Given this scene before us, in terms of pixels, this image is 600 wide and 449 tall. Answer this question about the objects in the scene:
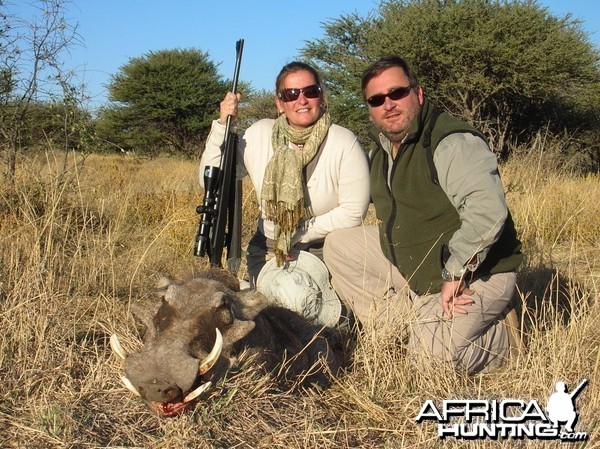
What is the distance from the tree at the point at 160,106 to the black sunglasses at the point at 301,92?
65.4ft

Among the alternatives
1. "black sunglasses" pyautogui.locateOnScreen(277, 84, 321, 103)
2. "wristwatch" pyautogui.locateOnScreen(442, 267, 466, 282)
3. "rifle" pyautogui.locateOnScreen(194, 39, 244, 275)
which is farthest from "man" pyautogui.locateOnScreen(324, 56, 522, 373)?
"rifle" pyautogui.locateOnScreen(194, 39, 244, 275)

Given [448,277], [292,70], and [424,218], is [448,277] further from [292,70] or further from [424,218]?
[292,70]

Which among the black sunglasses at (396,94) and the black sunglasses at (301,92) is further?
the black sunglasses at (301,92)

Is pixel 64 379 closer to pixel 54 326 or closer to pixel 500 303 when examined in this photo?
pixel 54 326

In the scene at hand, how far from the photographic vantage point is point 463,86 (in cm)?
1525

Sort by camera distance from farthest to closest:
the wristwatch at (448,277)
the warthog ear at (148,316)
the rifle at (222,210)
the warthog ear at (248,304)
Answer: the rifle at (222,210), the wristwatch at (448,277), the warthog ear at (248,304), the warthog ear at (148,316)

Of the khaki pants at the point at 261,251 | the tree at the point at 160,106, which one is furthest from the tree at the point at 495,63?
the khaki pants at the point at 261,251

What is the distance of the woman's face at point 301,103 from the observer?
4184 millimetres

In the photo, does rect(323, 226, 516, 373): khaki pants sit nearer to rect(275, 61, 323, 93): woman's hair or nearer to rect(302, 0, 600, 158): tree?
rect(275, 61, 323, 93): woman's hair

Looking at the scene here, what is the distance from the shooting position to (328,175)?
431cm

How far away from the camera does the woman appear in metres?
4.19

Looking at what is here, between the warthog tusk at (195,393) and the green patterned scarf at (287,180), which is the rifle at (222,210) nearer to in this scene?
the green patterned scarf at (287,180)

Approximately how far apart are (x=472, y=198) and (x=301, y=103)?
137 cm

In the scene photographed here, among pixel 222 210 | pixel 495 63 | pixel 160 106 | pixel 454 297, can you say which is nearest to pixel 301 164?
pixel 222 210
